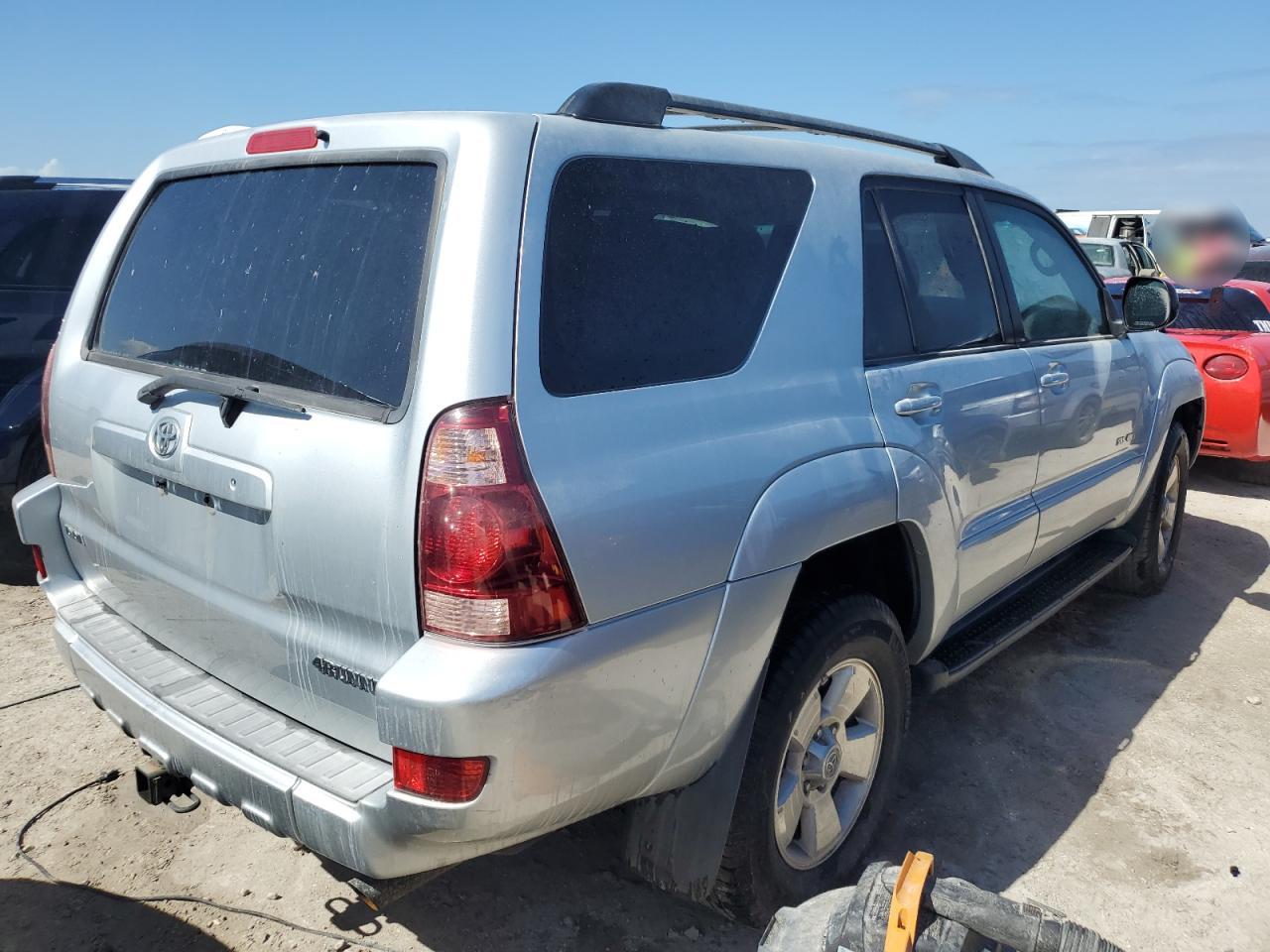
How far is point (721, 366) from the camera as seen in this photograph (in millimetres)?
2188

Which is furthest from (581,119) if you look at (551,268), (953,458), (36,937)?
(36,937)

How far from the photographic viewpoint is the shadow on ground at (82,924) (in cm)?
247

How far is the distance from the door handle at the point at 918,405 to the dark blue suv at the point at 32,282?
3953 millimetres

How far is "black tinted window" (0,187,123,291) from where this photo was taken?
16.4ft

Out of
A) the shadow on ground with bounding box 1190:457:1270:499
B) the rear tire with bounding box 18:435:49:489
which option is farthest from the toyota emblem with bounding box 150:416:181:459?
the shadow on ground with bounding box 1190:457:1270:499

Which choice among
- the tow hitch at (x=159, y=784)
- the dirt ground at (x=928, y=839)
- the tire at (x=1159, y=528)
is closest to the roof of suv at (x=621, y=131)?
the tow hitch at (x=159, y=784)

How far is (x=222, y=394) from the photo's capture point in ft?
6.85

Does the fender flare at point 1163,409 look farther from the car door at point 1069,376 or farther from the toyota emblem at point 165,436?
the toyota emblem at point 165,436

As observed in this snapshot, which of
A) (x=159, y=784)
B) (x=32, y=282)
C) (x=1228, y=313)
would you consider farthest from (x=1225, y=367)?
(x=32, y=282)

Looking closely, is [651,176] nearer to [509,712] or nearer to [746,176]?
[746,176]

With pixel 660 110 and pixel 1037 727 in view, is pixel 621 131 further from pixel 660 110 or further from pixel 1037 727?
pixel 1037 727

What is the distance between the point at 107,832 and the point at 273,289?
178 cm

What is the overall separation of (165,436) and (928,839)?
2.36m

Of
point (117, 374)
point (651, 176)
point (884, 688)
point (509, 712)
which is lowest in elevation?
point (884, 688)
